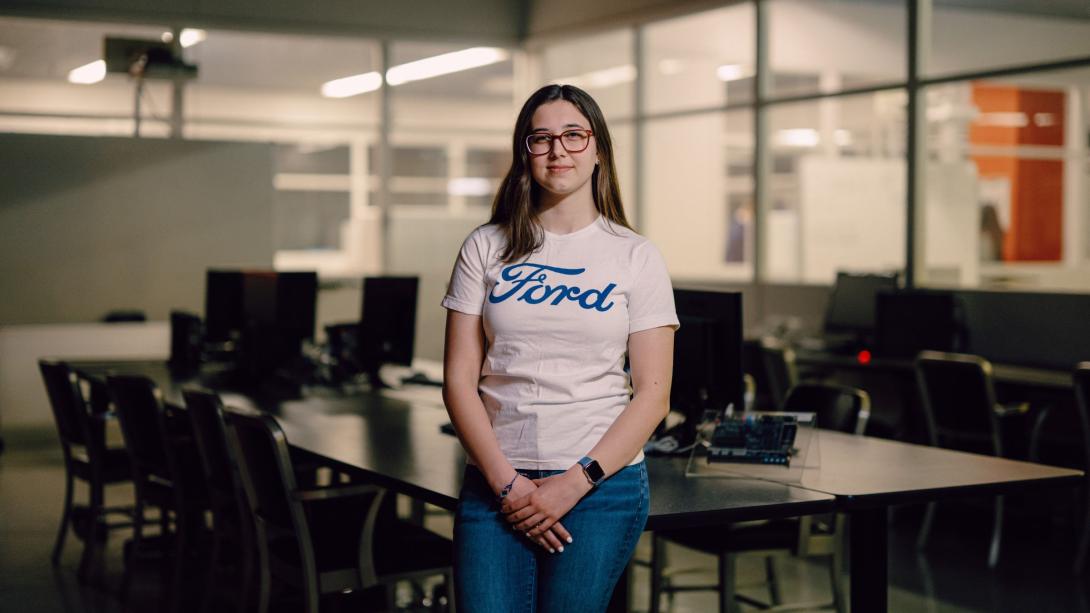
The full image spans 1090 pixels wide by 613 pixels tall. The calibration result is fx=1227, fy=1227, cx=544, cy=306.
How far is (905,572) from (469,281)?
352 cm

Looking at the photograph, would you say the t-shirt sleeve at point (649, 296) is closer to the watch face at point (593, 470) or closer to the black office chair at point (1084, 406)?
the watch face at point (593, 470)

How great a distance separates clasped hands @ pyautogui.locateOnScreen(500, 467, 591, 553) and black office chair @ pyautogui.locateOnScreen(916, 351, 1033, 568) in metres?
3.73

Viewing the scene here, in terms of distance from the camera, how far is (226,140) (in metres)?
9.38

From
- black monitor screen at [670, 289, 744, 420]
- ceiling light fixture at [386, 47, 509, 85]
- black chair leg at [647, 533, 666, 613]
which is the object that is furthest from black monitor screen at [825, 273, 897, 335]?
ceiling light fixture at [386, 47, 509, 85]

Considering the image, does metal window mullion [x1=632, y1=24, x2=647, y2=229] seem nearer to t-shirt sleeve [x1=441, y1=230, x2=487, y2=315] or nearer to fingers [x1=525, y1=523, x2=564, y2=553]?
t-shirt sleeve [x1=441, y1=230, x2=487, y2=315]

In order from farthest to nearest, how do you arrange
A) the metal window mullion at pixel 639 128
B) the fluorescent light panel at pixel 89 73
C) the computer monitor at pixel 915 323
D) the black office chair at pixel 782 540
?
the metal window mullion at pixel 639 128
the fluorescent light panel at pixel 89 73
the computer monitor at pixel 915 323
the black office chair at pixel 782 540

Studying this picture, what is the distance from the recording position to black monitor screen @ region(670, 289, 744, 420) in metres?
3.44

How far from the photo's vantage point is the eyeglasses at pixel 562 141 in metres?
2.13

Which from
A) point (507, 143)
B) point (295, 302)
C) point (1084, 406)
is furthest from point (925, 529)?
point (507, 143)

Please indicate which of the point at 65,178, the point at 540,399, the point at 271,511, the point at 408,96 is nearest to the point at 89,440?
the point at 271,511

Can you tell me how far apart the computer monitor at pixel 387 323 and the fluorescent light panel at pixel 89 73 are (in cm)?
501

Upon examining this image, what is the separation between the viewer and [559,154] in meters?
2.13

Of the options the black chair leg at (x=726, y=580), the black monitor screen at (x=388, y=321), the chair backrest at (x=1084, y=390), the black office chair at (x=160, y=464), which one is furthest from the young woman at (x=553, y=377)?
the chair backrest at (x=1084, y=390)

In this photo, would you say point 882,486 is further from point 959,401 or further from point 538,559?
point 959,401
